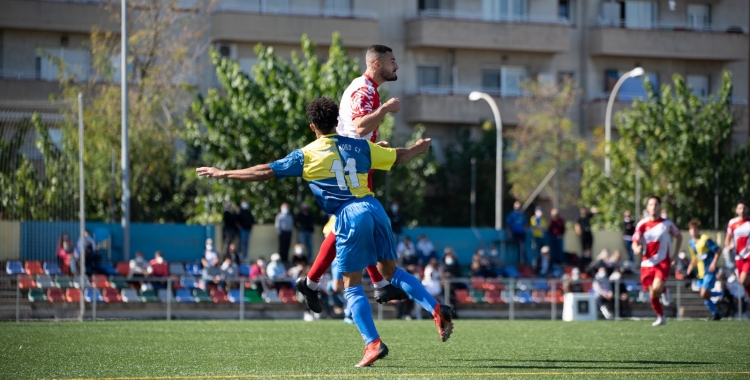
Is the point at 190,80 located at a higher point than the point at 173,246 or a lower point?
higher

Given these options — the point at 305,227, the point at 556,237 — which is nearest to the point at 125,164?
the point at 305,227

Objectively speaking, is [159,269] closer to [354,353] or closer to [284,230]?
[284,230]

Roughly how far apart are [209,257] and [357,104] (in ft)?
53.8

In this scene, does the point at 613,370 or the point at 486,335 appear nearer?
the point at 613,370

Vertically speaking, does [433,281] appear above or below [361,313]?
below

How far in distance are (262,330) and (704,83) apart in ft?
127

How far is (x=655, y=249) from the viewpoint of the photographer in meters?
16.7

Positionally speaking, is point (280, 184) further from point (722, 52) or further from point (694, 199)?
point (722, 52)

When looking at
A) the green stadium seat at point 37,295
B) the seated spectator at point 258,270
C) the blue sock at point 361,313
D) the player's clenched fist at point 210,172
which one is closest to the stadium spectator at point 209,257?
the seated spectator at point 258,270

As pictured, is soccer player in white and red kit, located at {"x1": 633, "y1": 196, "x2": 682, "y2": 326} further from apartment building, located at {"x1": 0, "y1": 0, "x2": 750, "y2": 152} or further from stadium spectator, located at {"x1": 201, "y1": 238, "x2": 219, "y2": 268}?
apartment building, located at {"x1": 0, "y1": 0, "x2": 750, "y2": 152}

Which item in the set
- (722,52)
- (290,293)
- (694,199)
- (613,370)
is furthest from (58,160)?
(722,52)

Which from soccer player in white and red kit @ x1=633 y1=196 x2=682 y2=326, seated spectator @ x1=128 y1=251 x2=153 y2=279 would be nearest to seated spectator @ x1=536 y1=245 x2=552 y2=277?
seated spectator @ x1=128 y1=251 x2=153 y2=279

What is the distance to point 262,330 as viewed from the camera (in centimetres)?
1459

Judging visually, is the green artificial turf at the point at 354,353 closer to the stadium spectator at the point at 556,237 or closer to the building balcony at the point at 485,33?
the stadium spectator at the point at 556,237
